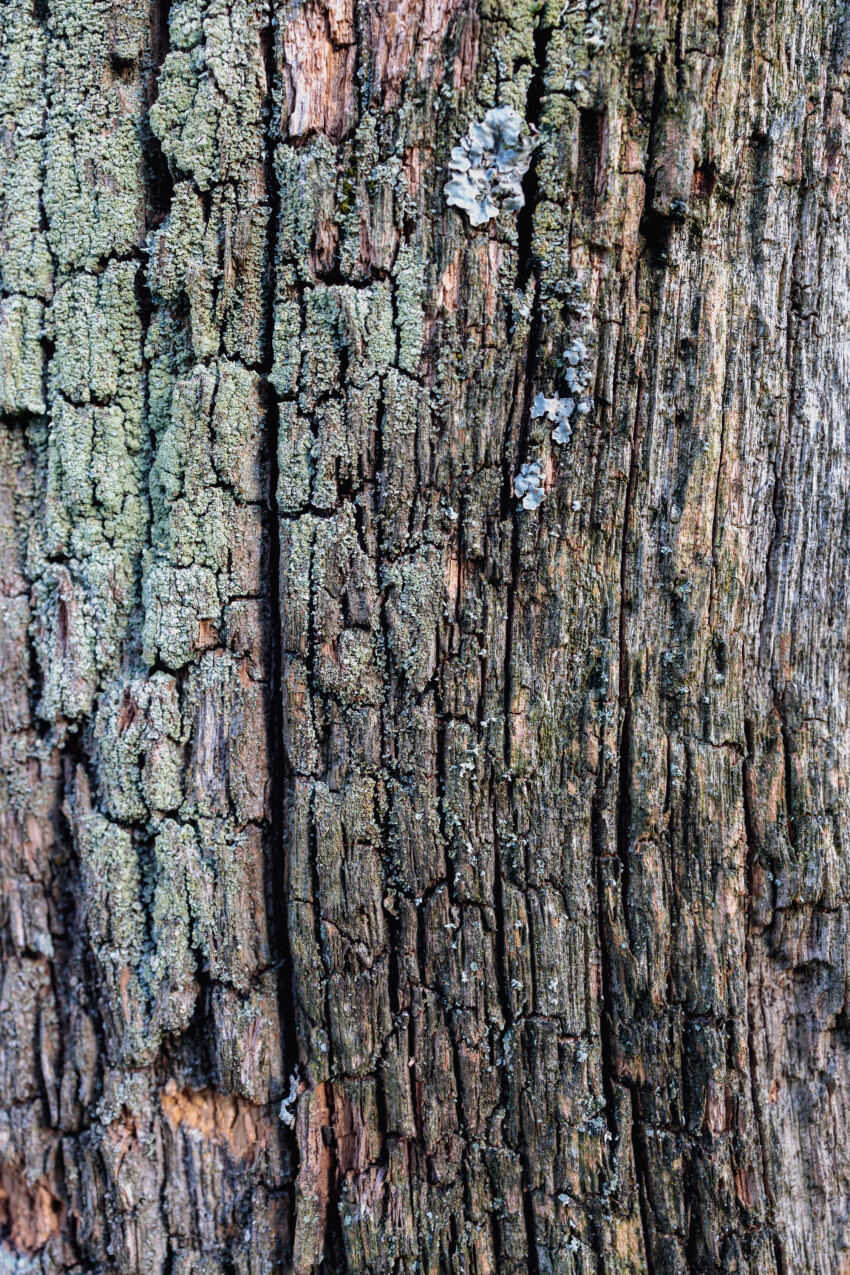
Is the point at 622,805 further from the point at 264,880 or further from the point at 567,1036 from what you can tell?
the point at 264,880

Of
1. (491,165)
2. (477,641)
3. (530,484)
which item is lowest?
(477,641)

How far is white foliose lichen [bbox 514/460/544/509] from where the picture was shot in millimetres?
1596

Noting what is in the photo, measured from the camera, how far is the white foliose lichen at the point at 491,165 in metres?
1.53

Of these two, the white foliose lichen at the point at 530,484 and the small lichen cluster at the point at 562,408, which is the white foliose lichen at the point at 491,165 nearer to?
the small lichen cluster at the point at 562,408

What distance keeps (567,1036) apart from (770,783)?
71 cm

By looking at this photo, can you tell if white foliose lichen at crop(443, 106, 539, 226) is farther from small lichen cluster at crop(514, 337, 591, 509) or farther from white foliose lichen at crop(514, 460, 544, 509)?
white foliose lichen at crop(514, 460, 544, 509)

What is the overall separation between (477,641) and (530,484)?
358 mm

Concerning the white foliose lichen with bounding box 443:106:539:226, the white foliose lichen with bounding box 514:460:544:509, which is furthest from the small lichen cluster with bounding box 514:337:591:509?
the white foliose lichen with bounding box 443:106:539:226

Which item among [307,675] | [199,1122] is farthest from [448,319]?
[199,1122]

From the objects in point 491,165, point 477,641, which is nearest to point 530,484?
point 477,641

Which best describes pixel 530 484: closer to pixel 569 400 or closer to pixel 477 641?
pixel 569 400

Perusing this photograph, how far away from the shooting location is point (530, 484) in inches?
62.9

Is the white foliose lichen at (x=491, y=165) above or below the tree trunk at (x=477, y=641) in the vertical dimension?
above

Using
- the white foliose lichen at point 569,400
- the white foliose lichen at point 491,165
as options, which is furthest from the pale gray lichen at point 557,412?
the white foliose lichen at point 491,165
